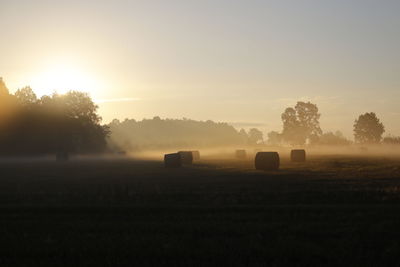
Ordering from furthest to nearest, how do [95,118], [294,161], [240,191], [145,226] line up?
[95,118], [294,161], [240,191], [145,226]

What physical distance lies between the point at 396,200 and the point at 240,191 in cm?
749

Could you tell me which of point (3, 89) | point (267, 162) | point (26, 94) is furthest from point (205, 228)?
point (26, 94)

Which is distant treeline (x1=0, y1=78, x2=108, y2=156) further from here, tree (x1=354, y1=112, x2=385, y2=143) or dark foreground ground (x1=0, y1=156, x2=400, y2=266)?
tree (x1=354, y1=112, x2=385, y2=143)

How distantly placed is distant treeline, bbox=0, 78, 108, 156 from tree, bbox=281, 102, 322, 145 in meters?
84.2

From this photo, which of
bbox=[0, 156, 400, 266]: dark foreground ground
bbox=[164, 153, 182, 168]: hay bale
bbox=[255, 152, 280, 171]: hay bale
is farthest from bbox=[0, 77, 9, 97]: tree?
bbox=[0, 156, 400, 266]: dark foreground ground

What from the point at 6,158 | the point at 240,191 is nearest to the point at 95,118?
the point at 6,158

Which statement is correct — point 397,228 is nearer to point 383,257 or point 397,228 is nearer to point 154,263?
point 383,257

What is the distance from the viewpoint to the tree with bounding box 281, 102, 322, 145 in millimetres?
174750

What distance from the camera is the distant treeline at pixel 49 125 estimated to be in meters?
92.7

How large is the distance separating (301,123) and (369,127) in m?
25.8

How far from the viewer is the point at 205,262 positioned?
10.9 m

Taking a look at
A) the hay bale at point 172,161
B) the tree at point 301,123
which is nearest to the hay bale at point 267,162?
the hay bale at point 172,161

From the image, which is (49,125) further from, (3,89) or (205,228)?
(205,228)

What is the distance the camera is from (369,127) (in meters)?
179
